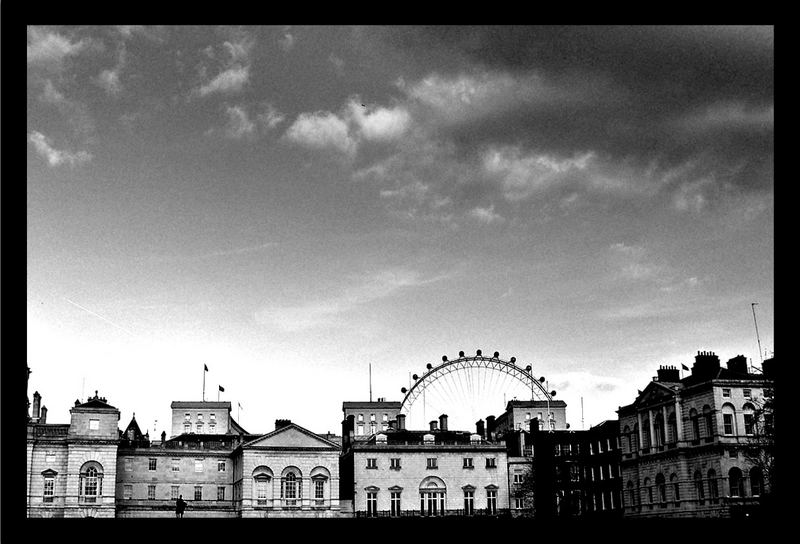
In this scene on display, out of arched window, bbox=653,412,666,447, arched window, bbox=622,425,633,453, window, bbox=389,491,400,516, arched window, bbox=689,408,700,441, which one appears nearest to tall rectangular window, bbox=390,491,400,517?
window, bbox=389,491,400,516

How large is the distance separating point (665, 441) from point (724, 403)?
7181 millimetres

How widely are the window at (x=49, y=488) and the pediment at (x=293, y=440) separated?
709 inches

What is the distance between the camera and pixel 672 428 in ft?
241

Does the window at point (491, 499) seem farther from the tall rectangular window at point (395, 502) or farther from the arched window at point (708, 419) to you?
the arched window at point (708, 419)

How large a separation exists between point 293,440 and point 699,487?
36480mm

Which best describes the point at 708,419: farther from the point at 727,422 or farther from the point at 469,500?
the point at 469,500

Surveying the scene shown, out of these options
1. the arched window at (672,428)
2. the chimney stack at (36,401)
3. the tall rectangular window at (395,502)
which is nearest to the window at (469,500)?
the tall rectangular window at (395,502)

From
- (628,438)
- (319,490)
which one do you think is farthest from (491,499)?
(319,490)

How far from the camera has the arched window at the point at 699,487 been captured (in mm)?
69562

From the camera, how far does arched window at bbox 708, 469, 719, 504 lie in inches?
2677

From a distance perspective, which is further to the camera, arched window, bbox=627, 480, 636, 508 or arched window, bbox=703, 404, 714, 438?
arched window, bbox=627, 480, 636, 508

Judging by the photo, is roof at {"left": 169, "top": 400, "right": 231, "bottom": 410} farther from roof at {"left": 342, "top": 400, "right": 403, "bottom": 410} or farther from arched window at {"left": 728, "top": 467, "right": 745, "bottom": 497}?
arched window at {"left": 728, "top": 467, "right": 745, "bottom": 497}

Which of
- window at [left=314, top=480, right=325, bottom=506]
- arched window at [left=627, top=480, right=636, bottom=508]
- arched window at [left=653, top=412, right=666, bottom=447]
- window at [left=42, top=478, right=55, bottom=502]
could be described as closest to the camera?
arched window at [left=653, top=412, right=666, bottom=447]
